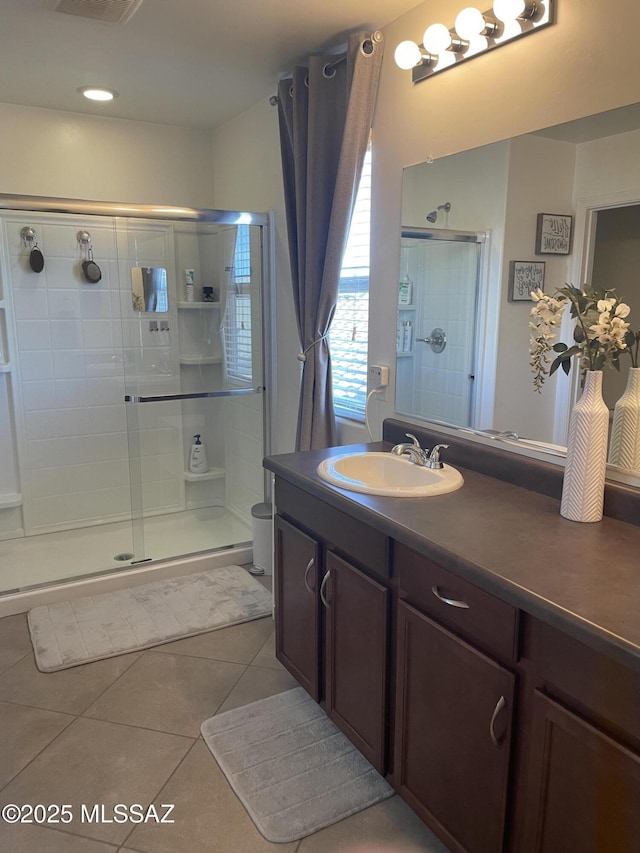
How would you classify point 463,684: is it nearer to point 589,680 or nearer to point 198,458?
point 589,680

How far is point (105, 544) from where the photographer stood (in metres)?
3.46

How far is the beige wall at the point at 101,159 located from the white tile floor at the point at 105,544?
6.15 ft

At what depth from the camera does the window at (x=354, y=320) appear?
8.72 feet

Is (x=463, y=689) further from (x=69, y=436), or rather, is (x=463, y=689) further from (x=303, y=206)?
(x=69, y=436)

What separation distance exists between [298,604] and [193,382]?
169cm

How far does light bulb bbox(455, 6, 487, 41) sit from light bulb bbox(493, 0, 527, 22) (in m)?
0.08

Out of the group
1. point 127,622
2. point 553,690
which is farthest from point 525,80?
point 127,622

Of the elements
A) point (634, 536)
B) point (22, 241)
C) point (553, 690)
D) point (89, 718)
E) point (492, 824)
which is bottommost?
point (89, 718)

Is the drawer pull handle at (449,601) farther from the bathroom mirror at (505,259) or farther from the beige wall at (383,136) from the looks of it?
the beige wall at (383,136)

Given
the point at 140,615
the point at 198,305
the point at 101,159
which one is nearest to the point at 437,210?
the point at 198,305

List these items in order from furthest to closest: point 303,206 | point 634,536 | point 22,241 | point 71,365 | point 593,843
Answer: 1. point 71,365
2. point 22,241
3. point 303,206
4. point 634,536
5. point 593,843

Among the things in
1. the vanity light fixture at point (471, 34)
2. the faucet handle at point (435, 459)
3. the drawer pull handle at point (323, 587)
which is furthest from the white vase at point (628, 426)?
the vanity light fixture at point (471, 34)

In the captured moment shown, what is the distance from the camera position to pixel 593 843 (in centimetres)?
112

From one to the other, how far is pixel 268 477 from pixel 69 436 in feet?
3.99
